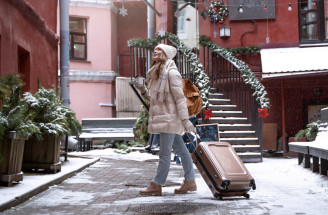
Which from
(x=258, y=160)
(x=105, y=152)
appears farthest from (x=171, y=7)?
(x=258, y=160)

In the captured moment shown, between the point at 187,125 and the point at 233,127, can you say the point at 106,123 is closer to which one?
the point at 233,127

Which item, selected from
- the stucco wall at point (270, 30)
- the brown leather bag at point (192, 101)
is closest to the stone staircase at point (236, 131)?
the stucco wall at point (270, 30)

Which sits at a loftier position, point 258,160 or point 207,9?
point 207,9

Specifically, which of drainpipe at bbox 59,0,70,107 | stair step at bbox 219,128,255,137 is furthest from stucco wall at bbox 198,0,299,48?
drainpipe at bbox 59,0,70,107

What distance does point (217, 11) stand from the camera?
17.2 m

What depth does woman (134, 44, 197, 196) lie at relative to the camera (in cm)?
616

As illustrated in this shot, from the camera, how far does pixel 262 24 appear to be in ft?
56.5

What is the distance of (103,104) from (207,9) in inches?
302

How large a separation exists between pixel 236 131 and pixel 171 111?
23.8 feet

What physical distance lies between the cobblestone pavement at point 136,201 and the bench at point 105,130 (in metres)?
9.49

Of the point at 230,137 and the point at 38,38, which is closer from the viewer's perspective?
the point at 38,38

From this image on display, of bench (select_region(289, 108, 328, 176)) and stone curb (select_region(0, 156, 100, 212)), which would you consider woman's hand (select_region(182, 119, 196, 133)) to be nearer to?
stone curb (select_region(0, 156, 100, 212))

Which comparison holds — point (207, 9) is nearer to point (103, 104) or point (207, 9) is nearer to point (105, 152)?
point (105, 152)

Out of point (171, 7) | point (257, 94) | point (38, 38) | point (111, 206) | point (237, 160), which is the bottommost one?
point (111, 206)
